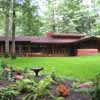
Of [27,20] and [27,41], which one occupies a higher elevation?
[27,20]

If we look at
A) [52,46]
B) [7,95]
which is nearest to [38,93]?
[7,95]

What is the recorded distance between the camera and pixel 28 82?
799 centimetres

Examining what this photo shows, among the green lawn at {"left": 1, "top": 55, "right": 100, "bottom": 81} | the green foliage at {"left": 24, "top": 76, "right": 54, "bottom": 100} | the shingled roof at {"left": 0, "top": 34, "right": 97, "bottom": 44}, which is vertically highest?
the shingled roof at {"left": 0, "top": 34, "right": 97, "bottom": 44}

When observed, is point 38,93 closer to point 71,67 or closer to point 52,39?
point 71,67

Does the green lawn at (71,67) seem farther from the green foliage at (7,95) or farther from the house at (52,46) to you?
the house at (52,46)

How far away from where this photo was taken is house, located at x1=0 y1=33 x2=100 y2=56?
33.2 meters

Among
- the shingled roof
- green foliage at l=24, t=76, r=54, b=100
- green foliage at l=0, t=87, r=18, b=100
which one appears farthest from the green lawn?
the shingled roof

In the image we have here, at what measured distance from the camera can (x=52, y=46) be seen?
114 feet

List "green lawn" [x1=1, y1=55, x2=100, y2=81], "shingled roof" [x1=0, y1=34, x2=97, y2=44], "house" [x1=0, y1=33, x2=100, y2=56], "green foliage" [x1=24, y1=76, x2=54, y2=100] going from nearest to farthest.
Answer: "green foliage" [x1=24, y1=76, x2=54, y2=100]
"green lawn" [x1=1, y1=55, x2=100, y2=81]
"shingled roof" [x1=0, y1=34, x2=97, y2=44]
"house" [x1=0, y1=33, x2=100, y2=56]

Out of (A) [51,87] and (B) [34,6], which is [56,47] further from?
(A) [51,87]

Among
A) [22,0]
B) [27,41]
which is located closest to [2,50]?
[27,41]

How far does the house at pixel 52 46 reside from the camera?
33219 mm

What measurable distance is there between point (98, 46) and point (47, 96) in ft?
101

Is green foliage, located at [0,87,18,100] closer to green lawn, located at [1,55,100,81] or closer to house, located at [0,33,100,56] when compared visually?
green lawn, located at [1,55,100,81]
